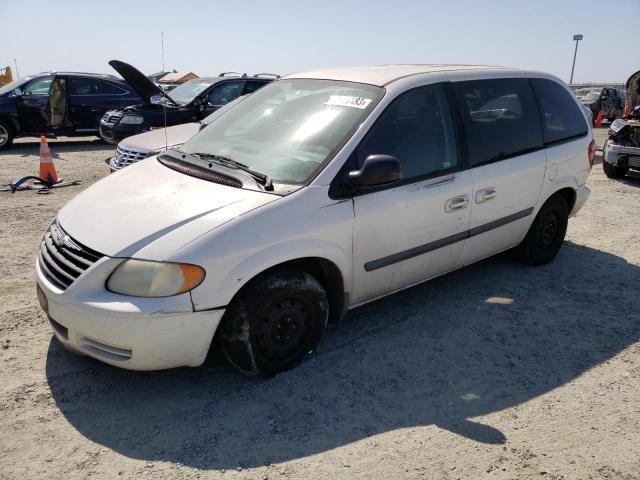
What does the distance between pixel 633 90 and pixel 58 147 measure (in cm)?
1260

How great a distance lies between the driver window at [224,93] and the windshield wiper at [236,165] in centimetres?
726

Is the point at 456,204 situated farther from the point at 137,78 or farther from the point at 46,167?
the point at 46,167

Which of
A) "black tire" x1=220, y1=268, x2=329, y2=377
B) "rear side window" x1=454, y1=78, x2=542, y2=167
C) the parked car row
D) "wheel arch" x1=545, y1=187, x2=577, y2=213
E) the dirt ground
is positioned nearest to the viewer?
the dirt ground

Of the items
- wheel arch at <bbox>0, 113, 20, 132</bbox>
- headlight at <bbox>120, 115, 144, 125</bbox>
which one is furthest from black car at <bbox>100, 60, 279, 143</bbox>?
wheel arch at <bbox>0, 113, 20, 132</bbox>

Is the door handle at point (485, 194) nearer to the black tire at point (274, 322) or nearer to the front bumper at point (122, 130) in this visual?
the black tire at point (274, 322)

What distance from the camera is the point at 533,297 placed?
441 cm

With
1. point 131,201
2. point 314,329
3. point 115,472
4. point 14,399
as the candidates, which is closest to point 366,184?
point 314,329

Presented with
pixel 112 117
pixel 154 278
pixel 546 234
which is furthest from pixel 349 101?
pixel 112 117

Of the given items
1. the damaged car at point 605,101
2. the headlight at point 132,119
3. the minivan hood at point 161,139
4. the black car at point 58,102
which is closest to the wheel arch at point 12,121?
the black car at point 58,102

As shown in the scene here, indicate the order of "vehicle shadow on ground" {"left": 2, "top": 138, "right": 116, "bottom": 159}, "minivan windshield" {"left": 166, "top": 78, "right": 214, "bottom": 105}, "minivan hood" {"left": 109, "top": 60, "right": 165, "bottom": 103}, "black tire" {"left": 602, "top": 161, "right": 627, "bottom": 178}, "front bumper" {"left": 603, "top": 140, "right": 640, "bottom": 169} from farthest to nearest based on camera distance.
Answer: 1. "vehicle shadow on ground" {"left": 2, "top": 138, "right": 116, "bottom": 159}
2. "minivan windshield" {"left": 166, "top": 78, "right": 214, "bottom": 105}
3. "black tire" {"left": 602, "top": 161, "right": 627, "bottom": 178}
4. "front bumper" {"left": 603, "top": 140, "right": 640, "bottom": 169}
5. "minivan hood" {"left": 109, "top": 60, "right": 165, "bottom": 103}

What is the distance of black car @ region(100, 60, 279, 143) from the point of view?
980 cm

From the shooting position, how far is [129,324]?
104 inches

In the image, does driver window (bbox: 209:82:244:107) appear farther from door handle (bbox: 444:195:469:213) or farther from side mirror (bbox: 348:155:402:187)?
side mirror (bbox: 348:155:402:187)

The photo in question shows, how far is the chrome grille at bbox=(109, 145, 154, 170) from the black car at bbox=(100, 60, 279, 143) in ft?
8.20
